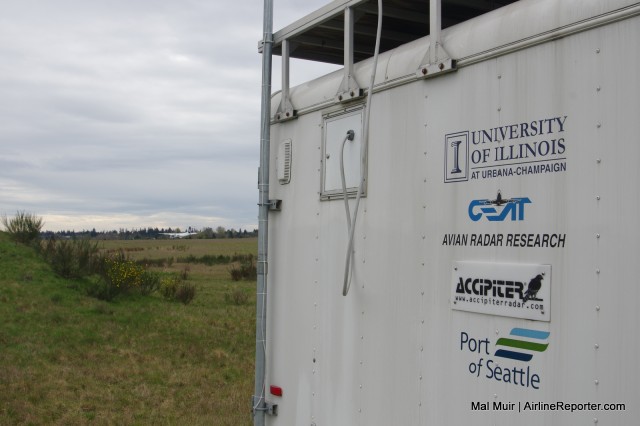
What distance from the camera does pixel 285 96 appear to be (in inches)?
174

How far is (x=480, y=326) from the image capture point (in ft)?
9.14

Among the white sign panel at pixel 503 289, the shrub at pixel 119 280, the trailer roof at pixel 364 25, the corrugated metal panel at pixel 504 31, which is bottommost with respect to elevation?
the shrub at pixel 119 280

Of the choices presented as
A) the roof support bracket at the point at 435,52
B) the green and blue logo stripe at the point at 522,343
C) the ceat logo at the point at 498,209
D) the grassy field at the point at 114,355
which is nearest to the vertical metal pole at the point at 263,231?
the roof support bracket at the point at 435,52

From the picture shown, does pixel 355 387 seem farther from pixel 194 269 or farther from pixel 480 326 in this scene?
pixel 194 269

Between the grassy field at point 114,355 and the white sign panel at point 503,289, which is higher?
the white sign panel at point 503,289

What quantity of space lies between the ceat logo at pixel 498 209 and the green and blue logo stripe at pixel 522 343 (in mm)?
431

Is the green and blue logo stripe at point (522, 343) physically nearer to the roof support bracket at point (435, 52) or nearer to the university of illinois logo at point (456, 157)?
the university of illinois logo at point (456, 157)

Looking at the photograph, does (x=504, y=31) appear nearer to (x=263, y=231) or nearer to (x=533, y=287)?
(x=533, y=287)

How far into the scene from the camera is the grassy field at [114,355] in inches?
324

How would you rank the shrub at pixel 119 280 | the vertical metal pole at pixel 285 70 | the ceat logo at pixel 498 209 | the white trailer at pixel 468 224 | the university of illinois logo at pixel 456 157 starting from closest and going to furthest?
the white trailer at pixel 468 224
the ceat logo at pixel 498 209
the university of illinois logo at pixel 456 157
the vertical metal pole at pixel 285 70
the shrub at pixel 119 280

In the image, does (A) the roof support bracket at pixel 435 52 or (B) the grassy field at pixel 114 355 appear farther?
(B) the grassy field at pixel 114 355

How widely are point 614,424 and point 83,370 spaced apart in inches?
365

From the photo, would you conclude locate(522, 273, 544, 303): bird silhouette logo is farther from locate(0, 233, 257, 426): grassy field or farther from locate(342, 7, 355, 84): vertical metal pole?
locate(0, 233, 257, 426): grassy field

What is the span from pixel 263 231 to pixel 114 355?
7.79 m
